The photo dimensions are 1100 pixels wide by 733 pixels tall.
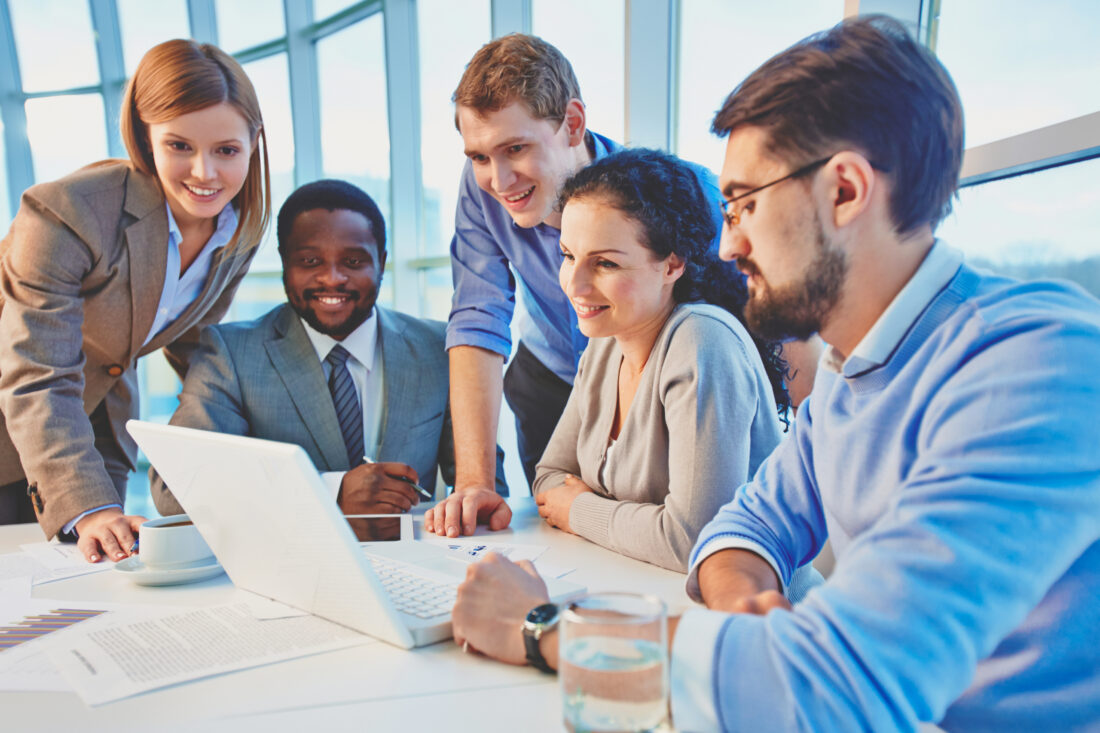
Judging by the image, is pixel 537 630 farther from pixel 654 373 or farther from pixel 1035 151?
pixel 1035 151

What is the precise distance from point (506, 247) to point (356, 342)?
52cm

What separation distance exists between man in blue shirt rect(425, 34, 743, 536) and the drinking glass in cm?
86

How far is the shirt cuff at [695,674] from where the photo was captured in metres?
0.68

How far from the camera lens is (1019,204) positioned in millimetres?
1634

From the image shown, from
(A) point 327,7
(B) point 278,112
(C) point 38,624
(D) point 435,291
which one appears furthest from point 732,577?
(B) point 278,112

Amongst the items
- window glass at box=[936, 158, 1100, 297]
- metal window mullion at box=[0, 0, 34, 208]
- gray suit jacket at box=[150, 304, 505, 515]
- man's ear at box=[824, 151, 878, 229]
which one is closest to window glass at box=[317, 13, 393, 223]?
metal window mullion at box=[0, 0, 34, 208]

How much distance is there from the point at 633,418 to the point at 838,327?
2.00ft

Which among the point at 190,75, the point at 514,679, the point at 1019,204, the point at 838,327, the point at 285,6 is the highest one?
the point at 285,6

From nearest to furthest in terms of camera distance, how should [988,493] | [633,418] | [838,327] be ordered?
1. [988,493]
2. [838,327]
3. [633,418]

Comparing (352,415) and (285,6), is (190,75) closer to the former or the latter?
(352,415)

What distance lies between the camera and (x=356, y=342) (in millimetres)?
2178

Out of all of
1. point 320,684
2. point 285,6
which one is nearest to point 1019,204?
point 320,684

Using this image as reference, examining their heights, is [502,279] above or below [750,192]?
below

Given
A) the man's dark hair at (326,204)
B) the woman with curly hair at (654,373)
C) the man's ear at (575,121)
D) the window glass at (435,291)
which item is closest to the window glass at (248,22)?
the window glass at (435,291)
